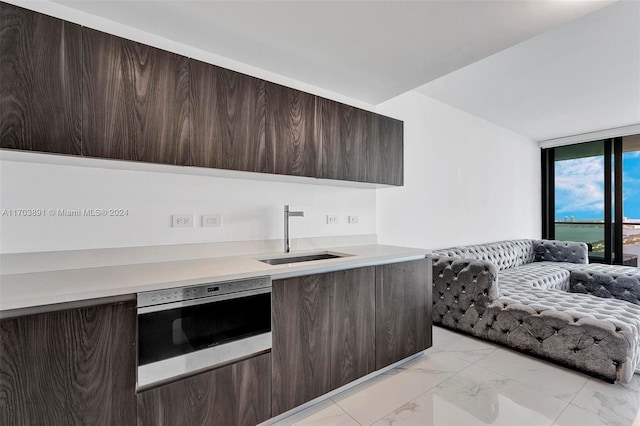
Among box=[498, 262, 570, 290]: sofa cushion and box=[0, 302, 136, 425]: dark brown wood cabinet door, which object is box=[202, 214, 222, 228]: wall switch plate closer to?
box=[0, 302, 136, 425]: dark brown wood cabinet door

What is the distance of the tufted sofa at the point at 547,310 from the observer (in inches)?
83.9

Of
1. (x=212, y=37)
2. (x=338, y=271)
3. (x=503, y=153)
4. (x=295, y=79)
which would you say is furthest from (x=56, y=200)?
(x=503, y=153)

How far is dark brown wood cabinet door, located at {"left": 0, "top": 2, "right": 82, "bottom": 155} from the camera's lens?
50.0 inches

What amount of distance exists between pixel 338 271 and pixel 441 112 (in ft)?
10.1

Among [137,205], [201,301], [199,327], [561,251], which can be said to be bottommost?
[561,251]

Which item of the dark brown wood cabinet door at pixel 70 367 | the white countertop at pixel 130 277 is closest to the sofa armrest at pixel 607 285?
the white countertop at pixel 130 277

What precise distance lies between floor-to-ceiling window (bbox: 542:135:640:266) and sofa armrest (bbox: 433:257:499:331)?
4340 millimetres

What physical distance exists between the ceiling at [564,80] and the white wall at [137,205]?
2215 mm

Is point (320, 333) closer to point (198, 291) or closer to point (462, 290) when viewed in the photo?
point (198, 291)

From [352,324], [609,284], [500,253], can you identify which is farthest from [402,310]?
[609,284]

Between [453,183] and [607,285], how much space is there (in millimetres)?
2188

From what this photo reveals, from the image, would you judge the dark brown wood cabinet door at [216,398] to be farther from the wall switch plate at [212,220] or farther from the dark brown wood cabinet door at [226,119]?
the dark brown wood cabinet door at [226,119]

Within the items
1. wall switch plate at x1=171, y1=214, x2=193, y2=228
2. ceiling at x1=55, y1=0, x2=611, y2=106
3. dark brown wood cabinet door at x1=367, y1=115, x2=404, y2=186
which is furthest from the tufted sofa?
wall switch plate at x1=171, y1=214, x2=193, y2=228

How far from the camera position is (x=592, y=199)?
546cm
